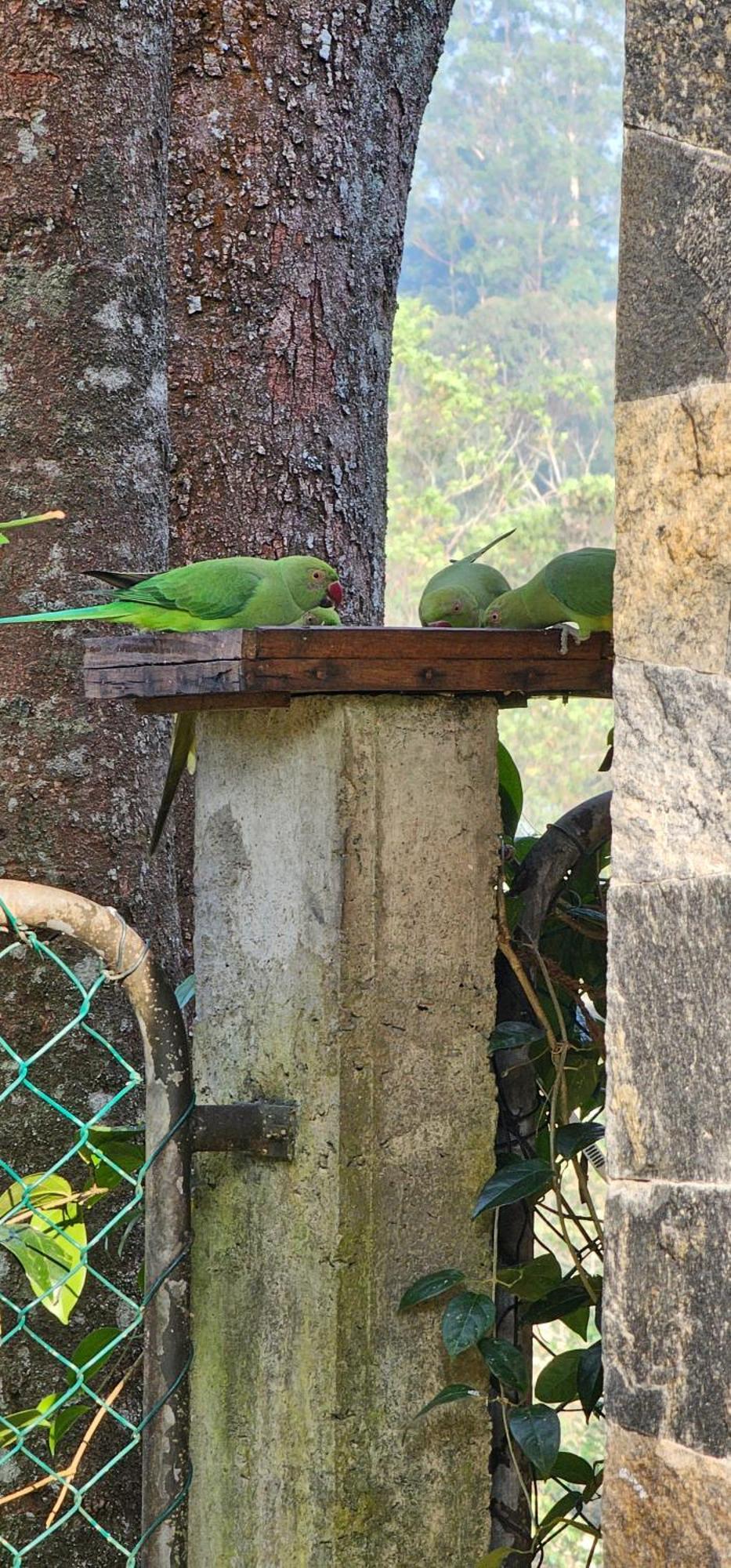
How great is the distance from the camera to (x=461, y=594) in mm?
1472

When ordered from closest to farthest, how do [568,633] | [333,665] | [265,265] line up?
[333,665]
[568,633]
[265,265]

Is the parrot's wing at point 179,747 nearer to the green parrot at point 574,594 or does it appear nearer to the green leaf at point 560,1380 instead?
the green parrot at point 574,594

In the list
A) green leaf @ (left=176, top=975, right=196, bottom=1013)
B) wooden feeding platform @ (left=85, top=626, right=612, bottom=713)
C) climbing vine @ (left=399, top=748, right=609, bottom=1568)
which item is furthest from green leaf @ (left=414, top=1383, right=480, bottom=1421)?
wooden feeding platform @ (left=85, top=626, right=612, bottom=713)

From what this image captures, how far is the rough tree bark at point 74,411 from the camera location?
1747 mm

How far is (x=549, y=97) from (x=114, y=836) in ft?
123

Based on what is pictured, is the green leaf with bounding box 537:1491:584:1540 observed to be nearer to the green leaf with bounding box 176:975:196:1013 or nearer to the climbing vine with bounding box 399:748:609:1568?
the climbing vine with bounding box 399:748:609:1568

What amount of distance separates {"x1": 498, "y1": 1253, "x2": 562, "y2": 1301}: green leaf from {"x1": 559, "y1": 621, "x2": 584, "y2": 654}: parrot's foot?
1.62 ft

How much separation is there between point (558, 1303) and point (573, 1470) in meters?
0.13

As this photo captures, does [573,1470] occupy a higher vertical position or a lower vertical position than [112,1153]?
lower

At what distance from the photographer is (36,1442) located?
1.65 m

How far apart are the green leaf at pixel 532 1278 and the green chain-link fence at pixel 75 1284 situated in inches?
10.5

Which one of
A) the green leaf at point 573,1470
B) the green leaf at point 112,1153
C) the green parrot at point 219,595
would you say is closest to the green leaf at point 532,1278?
the green leaf at point 573,1470

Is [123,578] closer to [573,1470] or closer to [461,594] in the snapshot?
[461,594]

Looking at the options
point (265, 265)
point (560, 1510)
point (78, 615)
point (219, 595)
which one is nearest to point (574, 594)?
point (219, 595)
